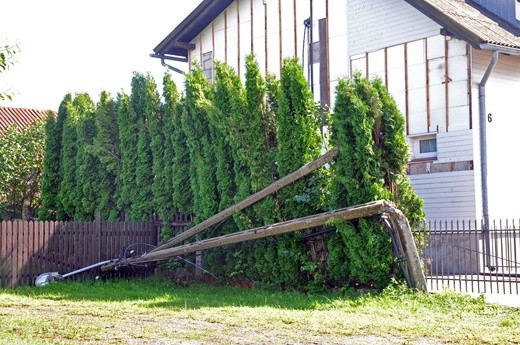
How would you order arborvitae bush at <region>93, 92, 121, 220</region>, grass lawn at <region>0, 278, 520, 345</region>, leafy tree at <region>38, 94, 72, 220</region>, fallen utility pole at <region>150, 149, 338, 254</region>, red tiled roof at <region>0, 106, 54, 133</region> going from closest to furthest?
grass lawn at <region>0, 278, 520, 345</region> → fallen utility pole at <region>150, 149, 338, 254</region> → arborvitae bush at <region>93, 92, 121, 220</region> → leafy tree at <region>38, 94, 72, 220</region> → red tiled roof at <region>0, 106, 54, 133</region>

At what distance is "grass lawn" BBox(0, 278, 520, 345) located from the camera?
1020 centimetres

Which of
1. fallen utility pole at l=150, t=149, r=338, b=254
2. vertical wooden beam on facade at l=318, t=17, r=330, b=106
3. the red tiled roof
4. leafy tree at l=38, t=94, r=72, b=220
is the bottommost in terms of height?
fallen utility pole at l=150, t=149, r=338, b=254

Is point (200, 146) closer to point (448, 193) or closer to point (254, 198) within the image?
point (254, 198)

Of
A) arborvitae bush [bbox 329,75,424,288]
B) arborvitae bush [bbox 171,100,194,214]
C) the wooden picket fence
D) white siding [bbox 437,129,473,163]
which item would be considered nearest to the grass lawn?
arborvitae bush [bbox 329,75,424,288]

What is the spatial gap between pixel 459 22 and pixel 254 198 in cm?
771

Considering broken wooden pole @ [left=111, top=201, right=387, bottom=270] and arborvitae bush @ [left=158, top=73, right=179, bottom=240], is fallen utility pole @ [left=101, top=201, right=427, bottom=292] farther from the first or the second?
arborvitae bush @ [left=158, top=73, right=179, bottom=240]

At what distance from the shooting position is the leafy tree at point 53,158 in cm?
2273

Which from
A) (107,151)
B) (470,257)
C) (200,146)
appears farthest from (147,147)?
(470,257)

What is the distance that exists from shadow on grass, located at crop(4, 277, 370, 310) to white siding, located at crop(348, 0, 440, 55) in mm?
9311

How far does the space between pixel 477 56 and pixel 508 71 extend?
1574 mm

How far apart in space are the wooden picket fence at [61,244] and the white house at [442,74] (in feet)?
25.1

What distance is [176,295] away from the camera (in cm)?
1557

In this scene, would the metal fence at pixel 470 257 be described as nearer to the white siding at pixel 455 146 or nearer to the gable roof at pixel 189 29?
the white siding at pixel 455 146

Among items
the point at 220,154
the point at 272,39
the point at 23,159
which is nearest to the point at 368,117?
the point at 220,154
